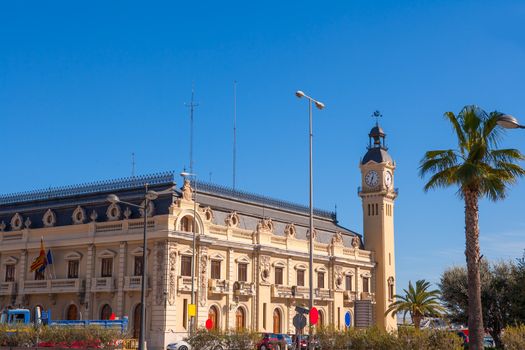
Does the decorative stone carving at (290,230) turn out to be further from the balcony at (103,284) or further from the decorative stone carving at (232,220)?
the balcony at (103,284)

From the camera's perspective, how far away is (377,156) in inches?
3152

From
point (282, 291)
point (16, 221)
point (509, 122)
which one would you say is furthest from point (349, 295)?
point (509, 122)

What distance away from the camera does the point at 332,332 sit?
33.2 metres

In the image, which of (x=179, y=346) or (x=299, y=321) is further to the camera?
(x=179, y=346)

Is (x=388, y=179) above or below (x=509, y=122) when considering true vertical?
above

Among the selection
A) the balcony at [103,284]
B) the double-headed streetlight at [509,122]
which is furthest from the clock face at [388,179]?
the double-headed streetlight at [509,122]

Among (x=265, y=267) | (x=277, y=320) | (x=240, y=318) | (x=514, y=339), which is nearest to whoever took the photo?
(x=514, y=339)

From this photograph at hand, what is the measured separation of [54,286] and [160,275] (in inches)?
416

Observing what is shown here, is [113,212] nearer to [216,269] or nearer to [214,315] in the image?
[216,269]

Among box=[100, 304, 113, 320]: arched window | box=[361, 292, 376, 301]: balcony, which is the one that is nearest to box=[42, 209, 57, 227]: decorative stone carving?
box=[100, 304, 113, 320]: arched window

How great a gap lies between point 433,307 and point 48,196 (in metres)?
36.3

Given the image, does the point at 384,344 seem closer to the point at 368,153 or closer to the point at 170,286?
the point at 170,286

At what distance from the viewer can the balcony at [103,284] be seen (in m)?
58.1

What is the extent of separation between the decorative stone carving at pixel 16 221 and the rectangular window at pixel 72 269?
288 inches
